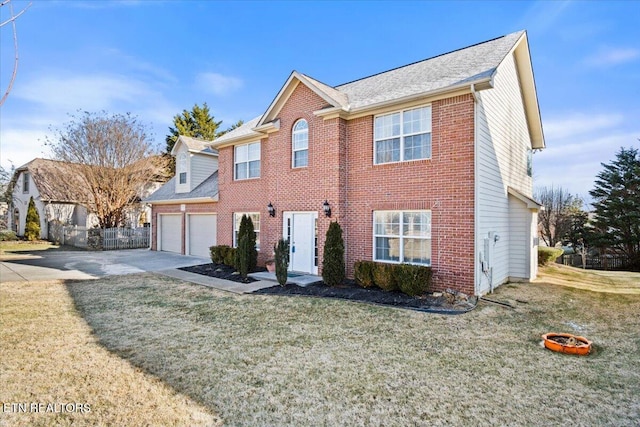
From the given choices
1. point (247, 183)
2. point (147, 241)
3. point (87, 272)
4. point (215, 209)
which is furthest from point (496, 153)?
point (147, 241)

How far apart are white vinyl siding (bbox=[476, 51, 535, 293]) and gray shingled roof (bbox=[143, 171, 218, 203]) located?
11.7 metres

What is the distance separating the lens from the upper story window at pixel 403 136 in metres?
9.58

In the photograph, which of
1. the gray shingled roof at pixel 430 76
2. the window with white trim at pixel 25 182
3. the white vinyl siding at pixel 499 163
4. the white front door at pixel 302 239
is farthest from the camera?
the window with white trim at pixel 25 182

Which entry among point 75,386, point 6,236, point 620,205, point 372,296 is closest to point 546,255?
point 372,296

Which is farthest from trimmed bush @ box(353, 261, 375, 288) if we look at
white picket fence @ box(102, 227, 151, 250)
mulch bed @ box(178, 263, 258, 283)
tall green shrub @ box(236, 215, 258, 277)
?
white picket fence @ box(102, 227, 151, 250)

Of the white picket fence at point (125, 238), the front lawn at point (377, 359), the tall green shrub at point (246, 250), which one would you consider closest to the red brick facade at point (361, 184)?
the tall green shrub at point (246, 250)

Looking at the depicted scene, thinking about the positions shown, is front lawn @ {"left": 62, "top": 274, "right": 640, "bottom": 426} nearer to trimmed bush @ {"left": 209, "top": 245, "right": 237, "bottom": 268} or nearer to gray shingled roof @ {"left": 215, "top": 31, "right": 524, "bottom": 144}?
trimmed bush @ {"left": 209, "top": 245, "right": 237, "bottom": 268}

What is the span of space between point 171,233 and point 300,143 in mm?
11613

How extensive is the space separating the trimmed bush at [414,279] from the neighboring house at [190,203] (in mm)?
10639

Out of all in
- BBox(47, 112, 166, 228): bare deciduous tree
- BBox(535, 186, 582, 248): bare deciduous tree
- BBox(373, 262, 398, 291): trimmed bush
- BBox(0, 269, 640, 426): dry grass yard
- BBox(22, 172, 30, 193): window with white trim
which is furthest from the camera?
BBox(22, 172, 30, 193): window with white trim

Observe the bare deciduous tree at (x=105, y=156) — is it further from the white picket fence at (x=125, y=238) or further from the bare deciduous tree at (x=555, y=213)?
the bare deciduous tree at (x=555, y=213)

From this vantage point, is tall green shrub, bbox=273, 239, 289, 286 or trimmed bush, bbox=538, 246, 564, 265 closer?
tall green shrub, bbox=273, 239, 289, 286

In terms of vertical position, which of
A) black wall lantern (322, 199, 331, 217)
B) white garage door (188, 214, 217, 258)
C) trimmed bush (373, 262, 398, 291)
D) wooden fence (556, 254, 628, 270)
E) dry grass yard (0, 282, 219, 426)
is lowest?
wooden fence (556, 254, 628, 270)

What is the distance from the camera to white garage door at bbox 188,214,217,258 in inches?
663
